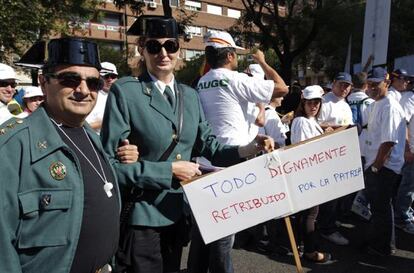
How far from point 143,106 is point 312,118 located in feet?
9.16

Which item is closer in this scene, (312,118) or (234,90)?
(234,90)

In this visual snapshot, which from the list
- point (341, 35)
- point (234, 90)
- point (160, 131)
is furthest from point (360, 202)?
point (341, 35)

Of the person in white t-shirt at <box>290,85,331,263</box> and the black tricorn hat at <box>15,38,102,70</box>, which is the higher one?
the black tricorn hat at <box>15,38,102,70</box>

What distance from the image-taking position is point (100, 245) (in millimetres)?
1720

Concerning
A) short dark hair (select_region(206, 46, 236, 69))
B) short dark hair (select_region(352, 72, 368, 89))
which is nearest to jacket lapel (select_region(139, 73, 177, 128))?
short dark hair (select_region(206, 46, 236, 69))

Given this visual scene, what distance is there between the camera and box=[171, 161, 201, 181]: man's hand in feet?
6.82

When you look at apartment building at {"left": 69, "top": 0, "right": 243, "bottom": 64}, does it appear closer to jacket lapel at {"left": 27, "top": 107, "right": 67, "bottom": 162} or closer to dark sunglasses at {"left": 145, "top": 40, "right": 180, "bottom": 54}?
dark sunglasses at {"left": 145, "top": 40, "right": 180, "bottom": 54}

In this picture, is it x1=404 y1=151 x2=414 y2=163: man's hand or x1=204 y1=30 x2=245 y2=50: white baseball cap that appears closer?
x1=204 y1=30 x2=245 y2=50: white baseball cap

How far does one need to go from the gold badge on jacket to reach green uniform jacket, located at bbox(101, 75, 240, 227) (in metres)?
0.43

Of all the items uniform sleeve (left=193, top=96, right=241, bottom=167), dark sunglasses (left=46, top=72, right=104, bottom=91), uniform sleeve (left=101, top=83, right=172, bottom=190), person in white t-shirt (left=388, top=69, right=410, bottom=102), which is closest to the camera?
dark sunglasses (left=46, top=72, right=104, bottom=91)

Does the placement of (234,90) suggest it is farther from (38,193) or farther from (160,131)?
(38,193)

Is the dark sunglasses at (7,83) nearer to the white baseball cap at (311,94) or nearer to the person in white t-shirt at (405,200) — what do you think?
the white baseball cap at (311,94)

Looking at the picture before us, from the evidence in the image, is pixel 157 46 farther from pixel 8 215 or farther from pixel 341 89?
pixel 341 89

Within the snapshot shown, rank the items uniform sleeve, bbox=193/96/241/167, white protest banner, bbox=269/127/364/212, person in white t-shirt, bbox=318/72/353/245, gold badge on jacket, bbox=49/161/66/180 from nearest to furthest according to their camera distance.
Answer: gold badge on jacket, bbox=49/161/66/180 → white protest banner, bbox=269/127/364/212 → uniform sleeve, bbox=193/96/241/167 → person in white t-shirt, bbox=318/72/353/245
